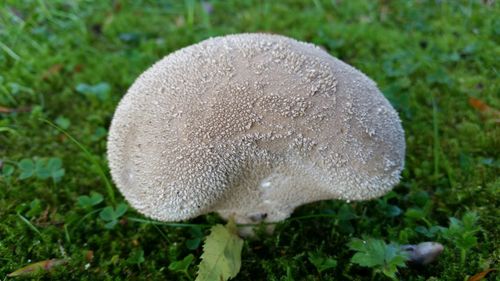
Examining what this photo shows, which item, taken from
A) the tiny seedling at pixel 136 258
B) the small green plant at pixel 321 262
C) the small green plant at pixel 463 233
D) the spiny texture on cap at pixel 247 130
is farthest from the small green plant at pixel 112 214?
the small green plant at pixel 463 233

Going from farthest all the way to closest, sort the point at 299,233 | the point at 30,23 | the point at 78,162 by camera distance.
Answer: the point at 30,23 < the point at 78,162 < the point at 299,233

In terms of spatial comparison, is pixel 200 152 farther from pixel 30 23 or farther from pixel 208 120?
pixel 30 23

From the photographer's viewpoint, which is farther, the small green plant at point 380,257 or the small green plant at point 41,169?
the small green plant at point 41,169

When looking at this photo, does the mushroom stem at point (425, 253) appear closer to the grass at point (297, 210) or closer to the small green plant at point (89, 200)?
the grass at point (297, 210)

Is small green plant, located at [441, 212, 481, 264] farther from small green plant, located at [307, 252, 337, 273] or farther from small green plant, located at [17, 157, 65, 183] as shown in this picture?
small green plant, located at [17, 157, 65, 183]

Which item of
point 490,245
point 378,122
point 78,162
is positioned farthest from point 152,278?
point 490,245

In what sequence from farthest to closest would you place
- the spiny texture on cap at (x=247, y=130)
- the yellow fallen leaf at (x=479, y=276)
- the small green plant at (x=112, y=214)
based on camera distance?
the small green plant at (x=112, y=214)
the yellow fallen leaf at (x=479, y=276)
the spiny texture on cap at (x=247, y=130)
